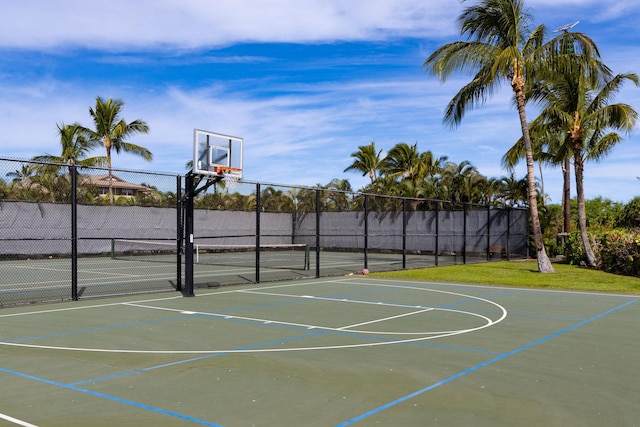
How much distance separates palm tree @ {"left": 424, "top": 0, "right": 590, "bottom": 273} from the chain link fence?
15.9 feet

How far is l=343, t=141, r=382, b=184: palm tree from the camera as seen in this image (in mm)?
46625

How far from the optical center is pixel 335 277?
1920 cm

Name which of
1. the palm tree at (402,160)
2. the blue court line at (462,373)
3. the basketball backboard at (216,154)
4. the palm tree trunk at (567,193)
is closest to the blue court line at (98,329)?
the basketball backboard at (216,154)

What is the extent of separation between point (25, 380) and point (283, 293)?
28.2ft

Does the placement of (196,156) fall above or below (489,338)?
above

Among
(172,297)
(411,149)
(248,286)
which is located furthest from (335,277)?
(411,149)

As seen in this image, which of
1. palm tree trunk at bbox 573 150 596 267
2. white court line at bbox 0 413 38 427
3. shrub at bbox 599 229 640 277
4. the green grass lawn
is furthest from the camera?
palm tree trunk at bbox 573 150 596 267

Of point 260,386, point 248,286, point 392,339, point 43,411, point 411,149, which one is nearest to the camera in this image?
point 43,411

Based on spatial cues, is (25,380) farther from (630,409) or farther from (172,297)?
(172,297)

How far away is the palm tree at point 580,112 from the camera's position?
69.1ft

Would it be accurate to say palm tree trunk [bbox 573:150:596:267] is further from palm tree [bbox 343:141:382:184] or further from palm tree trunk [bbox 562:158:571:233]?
palm tree [bbox 343:141:382:184]

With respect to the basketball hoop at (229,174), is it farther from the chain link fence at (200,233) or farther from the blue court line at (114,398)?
the blue court line at (114,398)

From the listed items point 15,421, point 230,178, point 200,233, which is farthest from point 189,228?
point 200,233

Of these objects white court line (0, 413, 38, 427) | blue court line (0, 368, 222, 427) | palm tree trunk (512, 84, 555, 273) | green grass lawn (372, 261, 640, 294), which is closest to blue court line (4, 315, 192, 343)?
blue court line (0, 368, 222, 427)
